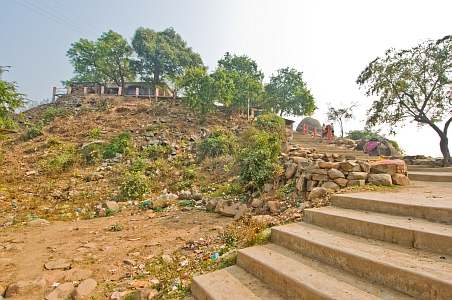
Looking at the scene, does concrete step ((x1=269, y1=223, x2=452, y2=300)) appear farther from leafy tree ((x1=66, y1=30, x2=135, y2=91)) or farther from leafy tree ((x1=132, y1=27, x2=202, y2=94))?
leafy tree ((x1=66, y1=30, x2=135, y2=91))

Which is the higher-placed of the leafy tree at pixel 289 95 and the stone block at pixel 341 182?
the leafy tree at pixel 289 95

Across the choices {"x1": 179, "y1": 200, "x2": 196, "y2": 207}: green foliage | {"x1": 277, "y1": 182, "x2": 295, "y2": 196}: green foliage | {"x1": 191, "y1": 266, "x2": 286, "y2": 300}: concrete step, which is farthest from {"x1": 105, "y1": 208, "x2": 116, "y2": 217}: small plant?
{"x1": 191, "y1": 266, "x2": 286, "y2": 300}: concrete step

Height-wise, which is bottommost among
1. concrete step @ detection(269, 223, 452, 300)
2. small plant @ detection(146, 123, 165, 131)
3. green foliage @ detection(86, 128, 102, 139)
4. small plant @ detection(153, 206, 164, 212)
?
small plant @ detection(153, 206, 164, 212)

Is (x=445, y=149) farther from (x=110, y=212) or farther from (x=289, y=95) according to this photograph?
(x=289, y=95)

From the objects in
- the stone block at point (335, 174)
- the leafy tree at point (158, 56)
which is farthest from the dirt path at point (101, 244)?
the leafy tree at point (158, 56)

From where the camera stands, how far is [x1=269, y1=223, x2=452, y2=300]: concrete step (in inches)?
63.1

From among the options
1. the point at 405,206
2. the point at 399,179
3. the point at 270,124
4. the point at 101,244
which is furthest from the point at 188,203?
the point at 270,124

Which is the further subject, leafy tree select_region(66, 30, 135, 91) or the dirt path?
leafy tree select_region(66, 30, 135, 91)

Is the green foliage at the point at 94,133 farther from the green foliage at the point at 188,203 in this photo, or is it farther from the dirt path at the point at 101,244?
the green foliage at the point at 188,203

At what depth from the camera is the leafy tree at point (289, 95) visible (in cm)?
2281

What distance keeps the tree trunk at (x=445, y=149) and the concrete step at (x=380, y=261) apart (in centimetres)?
876

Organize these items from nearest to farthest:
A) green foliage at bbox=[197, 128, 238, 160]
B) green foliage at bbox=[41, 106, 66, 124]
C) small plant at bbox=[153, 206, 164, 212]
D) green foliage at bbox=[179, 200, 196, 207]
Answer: small plant at bbox=[153, 206, 164, 212], green foliage at bbox=[179, 200, 196, 207], green foliage at bbox=[197, 128, 238, 160], green foliage at bbox=[41, 106, 66, 124]

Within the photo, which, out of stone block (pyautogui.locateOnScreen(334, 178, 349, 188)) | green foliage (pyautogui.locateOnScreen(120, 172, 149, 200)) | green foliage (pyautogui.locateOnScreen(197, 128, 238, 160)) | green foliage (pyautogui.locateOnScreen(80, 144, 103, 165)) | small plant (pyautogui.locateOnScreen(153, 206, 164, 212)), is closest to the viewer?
stone block (pyautogui.locateOnScreen(334, 178, 349, 188))

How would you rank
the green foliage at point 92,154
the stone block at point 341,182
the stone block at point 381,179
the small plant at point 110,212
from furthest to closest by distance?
the green foliage at point 92,154 < the small plant at point 110,212 < the stone block at point 341,182 < the stone block at point 381,179
